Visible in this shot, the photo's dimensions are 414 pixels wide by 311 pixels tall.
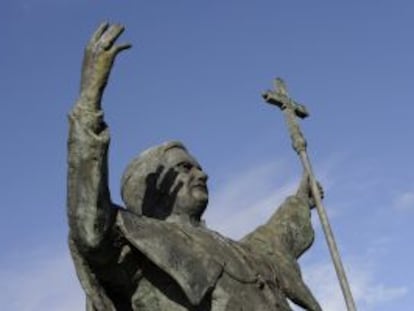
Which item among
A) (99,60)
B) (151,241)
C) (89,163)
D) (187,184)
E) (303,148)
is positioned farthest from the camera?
(303,148)

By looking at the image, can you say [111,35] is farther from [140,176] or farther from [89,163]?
[140,176]

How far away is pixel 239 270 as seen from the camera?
23.6ft

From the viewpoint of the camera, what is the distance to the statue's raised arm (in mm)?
6438

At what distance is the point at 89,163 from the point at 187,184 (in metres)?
1.44

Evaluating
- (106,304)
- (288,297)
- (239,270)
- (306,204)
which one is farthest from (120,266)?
(306,204)

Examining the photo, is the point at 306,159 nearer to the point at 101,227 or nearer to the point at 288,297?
the point at 288,297

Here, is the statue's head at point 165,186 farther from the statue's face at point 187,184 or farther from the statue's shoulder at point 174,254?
the statue's shoulder at point 174,254

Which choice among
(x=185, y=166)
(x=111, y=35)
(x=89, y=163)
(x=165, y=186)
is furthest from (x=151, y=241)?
(x=111, y=35)

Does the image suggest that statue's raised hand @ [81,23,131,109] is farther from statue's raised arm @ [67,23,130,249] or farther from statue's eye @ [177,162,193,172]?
statue's eye @ [177,162,193,172]

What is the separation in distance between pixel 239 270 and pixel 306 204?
206 cm

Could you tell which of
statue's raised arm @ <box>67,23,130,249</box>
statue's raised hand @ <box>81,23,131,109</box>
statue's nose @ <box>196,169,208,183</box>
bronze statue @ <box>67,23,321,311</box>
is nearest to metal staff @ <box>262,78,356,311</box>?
bronze statue @ <box>67,23,321,311</box>

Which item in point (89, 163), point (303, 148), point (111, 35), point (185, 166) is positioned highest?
point (303, 148)

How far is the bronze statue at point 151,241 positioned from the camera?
21.2 feet

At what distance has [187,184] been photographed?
25.3 ft
